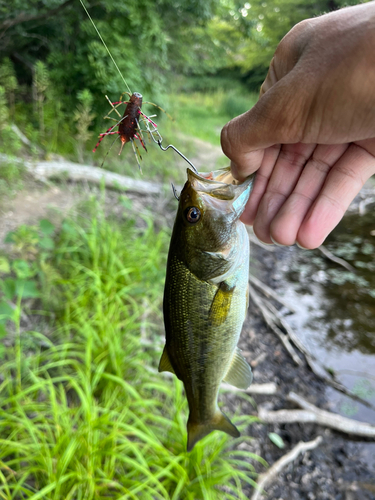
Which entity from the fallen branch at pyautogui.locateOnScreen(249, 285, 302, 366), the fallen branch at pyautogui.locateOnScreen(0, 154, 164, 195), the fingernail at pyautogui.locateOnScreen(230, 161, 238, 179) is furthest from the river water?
the fingernail at pyautogui.locateOnScreen(230, 161, 238, 179)

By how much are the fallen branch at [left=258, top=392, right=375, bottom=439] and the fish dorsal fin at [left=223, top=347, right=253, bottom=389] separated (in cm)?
179

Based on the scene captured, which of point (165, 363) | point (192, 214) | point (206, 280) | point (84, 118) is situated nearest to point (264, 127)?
point (192, 214)

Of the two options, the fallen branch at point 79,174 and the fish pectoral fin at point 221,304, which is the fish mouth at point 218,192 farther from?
the fallen branch at point 79,174

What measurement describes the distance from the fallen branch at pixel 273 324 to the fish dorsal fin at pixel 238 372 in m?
2.59

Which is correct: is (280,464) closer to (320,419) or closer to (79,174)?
(320,419)

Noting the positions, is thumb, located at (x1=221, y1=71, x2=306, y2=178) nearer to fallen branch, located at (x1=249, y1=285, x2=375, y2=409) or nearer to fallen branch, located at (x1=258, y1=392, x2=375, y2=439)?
fallen branch, located at (x1=258, y1=392, x2=375, y2=439)

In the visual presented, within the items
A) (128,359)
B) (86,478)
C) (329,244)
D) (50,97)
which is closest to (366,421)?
(128,359)

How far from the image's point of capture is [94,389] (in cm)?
265

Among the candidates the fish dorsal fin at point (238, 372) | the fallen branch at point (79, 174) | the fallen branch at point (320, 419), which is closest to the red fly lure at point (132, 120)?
the fish dorsal fin at point (238, 372)

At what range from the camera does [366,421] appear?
11.8 ft

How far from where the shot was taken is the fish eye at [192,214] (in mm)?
1380

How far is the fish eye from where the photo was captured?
4.53 ft

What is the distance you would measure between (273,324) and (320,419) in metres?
1.35

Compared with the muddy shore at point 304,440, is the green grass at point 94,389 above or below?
above
